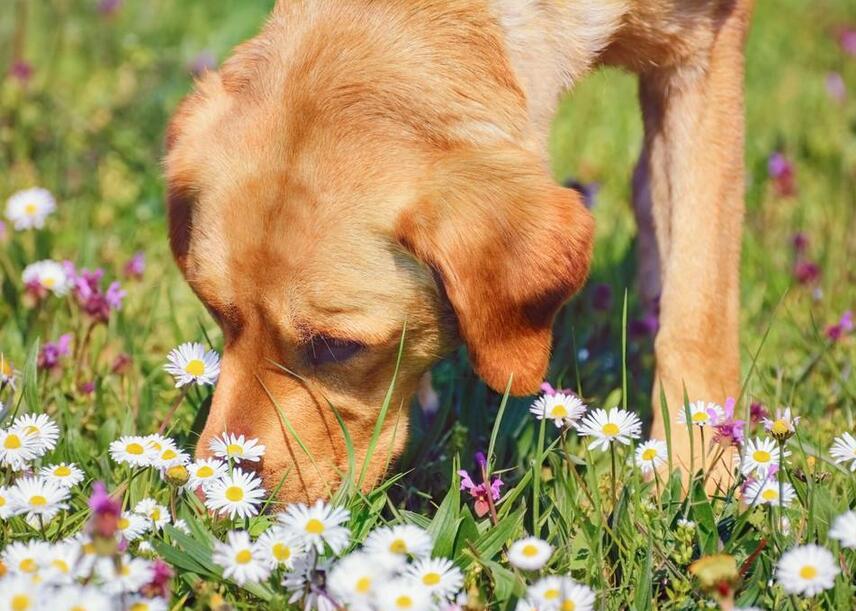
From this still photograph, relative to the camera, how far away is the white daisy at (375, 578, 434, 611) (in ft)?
6.18

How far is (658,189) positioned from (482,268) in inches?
46.7

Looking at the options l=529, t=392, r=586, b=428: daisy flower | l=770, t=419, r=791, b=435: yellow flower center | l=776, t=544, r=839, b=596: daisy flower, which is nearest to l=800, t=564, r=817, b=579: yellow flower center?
l=776, t=544, r=839, b=596: daisy flower

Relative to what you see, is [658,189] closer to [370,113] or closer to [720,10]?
[720,10]

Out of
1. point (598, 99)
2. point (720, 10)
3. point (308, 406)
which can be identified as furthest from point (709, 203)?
point (598, 99)

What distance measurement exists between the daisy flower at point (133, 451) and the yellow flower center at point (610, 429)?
967 millimetres

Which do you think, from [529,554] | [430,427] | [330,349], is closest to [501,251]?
[330,349]

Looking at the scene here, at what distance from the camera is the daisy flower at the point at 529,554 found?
202cm

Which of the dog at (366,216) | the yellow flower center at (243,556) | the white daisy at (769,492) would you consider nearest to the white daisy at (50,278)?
the dog at (366,216)

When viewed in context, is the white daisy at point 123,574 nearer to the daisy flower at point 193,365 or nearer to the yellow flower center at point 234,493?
the yellow flower center at point 234,493

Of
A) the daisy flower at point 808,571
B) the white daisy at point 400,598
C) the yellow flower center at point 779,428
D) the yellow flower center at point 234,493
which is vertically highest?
the yellow flower center at point 779,428

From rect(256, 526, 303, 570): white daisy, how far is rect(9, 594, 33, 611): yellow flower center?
45 centimetres

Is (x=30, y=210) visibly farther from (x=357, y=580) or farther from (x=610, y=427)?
(x=357, y=580)

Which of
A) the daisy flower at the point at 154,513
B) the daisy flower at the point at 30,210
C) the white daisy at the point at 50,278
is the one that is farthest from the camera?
the daisy flower at the point at 30,210

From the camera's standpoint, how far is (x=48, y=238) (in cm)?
409
